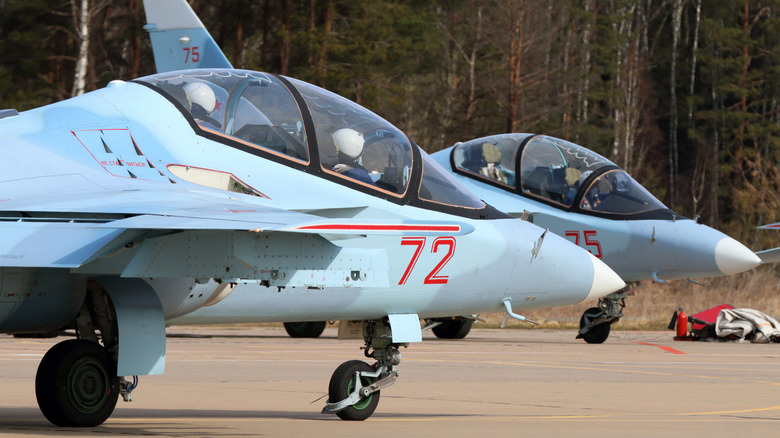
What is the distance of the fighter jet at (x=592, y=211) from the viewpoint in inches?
795

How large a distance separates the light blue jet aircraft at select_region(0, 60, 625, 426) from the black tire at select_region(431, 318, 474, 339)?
39.1 feet

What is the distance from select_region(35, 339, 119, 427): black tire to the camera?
868 centimetres

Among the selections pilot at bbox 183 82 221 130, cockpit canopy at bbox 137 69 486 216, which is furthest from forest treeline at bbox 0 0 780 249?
pilot at bbox 183 82 221 130

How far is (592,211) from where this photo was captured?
2048 centimetres

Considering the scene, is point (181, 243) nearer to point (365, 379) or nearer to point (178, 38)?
point (365, 379)

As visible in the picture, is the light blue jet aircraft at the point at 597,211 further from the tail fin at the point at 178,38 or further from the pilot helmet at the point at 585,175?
the tail fin at the point at 178,38

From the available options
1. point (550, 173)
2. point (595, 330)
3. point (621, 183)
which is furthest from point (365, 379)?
point (595, 330)

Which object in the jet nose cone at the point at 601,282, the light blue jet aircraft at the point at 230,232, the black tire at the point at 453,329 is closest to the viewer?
the light blue jet aircraft at the point at 230,232

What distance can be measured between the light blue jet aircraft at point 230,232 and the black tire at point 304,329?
11708 mm

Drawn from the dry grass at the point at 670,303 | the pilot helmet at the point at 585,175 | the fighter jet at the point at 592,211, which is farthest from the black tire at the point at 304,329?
the dry grass at the point at 670,303

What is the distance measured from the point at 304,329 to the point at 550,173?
5.48m

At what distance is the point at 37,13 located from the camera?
1596 inches

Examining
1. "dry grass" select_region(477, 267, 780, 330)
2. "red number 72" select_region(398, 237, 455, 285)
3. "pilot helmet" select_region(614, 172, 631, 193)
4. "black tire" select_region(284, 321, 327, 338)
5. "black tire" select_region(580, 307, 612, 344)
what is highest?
"red number 72" select_region(398, 237, 455, 285)

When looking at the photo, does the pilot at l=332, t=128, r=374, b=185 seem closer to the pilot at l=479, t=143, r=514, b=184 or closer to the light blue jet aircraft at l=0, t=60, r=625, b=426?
the light blue jet aircraft at l=0, t=60, r=625, b=426
